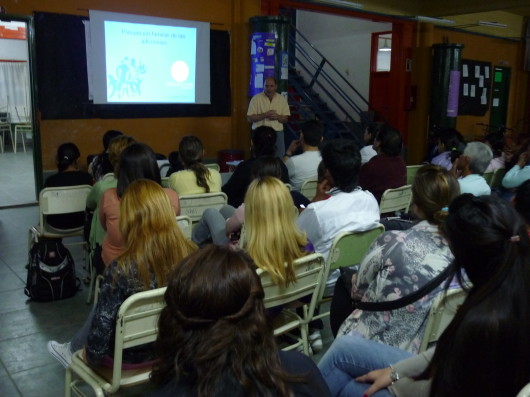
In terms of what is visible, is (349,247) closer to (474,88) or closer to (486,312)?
(486,312)

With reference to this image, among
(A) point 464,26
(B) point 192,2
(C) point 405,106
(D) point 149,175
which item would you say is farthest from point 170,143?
(A) point 464,26

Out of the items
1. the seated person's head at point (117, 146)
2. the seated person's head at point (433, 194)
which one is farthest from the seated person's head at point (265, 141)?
the seated person's head at point (433, 194)

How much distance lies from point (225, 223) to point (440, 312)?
1.53 m

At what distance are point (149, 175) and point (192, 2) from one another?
478 centimetres

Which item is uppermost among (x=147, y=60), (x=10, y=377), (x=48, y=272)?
(x=147, y=60)

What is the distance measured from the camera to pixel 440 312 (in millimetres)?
1798

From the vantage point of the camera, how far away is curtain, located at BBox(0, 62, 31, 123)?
Answer: 12.8m

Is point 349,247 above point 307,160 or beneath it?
beneath

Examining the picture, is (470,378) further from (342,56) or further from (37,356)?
(342,56)

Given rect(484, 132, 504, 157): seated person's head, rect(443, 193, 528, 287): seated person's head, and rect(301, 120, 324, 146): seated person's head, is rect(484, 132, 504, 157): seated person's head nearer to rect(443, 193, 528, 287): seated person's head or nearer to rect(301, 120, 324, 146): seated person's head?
Result: rect(301, 120, 324, 146): seated person's head

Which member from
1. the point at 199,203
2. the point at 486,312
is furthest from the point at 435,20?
the point at 486,312

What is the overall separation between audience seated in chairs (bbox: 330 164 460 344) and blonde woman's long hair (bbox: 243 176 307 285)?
1.03 ft

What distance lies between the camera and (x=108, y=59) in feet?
20.6

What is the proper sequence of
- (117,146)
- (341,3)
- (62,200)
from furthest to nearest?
(341,3) → (117,146) → (62,200)
